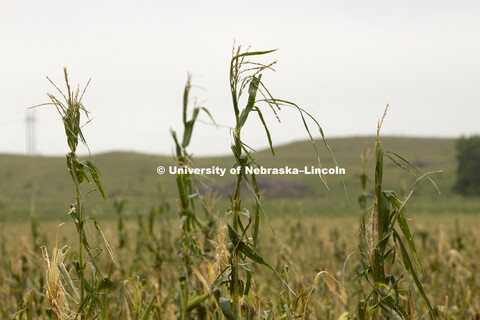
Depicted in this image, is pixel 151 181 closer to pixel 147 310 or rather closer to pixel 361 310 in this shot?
pixel 147 310

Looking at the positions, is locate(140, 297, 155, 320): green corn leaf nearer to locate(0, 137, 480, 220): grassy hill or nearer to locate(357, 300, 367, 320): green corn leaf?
locate(357, 300, 367, 320): green corn leaf

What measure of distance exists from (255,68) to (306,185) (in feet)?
180

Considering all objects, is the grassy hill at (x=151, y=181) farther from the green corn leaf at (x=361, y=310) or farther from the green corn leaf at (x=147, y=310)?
the green corn leaf at (x=361, y=310)

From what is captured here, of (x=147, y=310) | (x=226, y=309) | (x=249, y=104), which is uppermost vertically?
(x=249, y=104)

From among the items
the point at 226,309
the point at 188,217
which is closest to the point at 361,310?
the point at 226,309

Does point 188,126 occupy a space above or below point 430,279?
above

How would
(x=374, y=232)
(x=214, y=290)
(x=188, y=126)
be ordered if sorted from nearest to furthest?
1. (x=374, y=232)
2. (x=214, y=290)
3. (x=188, y=126)

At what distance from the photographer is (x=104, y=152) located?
74.2 metres

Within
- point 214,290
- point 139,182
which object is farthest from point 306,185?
point 214,290

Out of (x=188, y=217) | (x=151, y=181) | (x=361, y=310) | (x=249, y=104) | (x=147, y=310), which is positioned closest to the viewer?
(x=249, y=104)

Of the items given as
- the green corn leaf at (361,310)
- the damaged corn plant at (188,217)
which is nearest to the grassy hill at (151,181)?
the damaged corn plant at (188,217)

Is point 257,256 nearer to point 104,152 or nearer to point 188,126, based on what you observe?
point 188,126

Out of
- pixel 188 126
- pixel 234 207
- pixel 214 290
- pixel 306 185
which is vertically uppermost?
pixel 188 126

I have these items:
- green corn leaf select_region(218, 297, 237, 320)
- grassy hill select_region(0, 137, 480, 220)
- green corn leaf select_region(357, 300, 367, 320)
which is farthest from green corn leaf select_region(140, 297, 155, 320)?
grassy hill select_region(0, 137, 480, 220)
